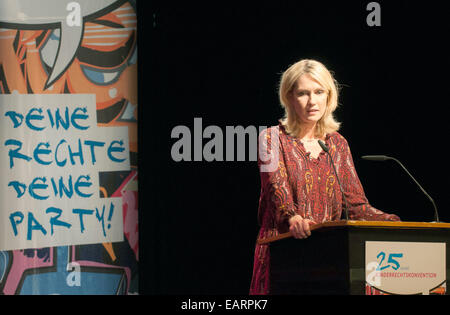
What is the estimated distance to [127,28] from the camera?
413cm

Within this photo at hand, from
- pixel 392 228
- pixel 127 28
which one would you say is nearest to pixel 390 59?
pixel 127 28

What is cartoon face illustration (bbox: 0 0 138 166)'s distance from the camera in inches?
159

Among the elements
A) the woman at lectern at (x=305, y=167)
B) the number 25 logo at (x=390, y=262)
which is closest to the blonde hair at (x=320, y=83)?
the woman at lectern at (x=305, y=167)

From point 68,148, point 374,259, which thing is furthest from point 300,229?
point 68,148

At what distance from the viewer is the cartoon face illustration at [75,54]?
159 inches

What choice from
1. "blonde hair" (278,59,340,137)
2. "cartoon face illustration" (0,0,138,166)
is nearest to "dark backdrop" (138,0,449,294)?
"cartoon face illustration" (0,0,138,166)

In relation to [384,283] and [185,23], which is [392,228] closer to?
[384,283]

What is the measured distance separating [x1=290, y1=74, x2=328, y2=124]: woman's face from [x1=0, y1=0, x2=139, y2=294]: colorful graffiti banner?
1.25 m

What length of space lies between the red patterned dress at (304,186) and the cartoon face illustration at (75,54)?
1.24 metres

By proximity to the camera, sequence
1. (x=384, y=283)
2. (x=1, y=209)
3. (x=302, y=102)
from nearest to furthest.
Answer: (x=384, y=283), (x=302, y=102), (x=1, y=209)

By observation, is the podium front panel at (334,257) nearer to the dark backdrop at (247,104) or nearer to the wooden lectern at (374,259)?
the wooden lectern at (374,259)

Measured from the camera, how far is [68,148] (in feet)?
13.2

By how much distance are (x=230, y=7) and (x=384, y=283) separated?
2.29 meters

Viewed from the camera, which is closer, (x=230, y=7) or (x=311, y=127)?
(x=311, y=127)
